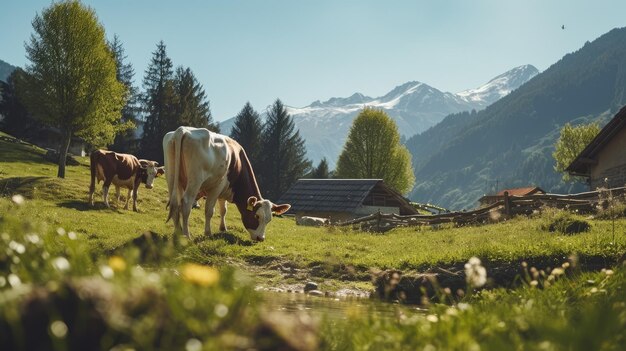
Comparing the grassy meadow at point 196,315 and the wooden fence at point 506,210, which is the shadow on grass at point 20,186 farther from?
the grassy meadow at point 196,315

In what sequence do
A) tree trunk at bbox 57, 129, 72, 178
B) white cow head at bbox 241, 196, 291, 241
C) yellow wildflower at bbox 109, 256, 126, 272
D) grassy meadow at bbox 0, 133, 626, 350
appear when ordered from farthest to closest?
tree trunk at bbox 57, 129, 72, 178, white cow head at bbox 241, 196, 291, 241, yellow wildflower at bbox 109, 256, 126, 272, grassy meadow at bbox 0, 133, 626, 350

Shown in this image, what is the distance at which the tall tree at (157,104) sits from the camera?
2366 inches

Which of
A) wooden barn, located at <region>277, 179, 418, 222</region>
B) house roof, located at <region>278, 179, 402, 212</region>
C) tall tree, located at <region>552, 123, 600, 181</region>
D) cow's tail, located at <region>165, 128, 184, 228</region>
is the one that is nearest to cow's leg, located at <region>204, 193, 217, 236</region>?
cow's tail, located at <region>165, 128, 184, 228</region>

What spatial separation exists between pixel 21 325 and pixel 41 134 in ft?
206

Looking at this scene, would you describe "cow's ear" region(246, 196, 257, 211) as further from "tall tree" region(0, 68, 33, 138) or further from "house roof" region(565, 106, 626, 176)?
"tall tree" region(0, 68, 33, 138)

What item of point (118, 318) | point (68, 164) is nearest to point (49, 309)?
point (118, 318)

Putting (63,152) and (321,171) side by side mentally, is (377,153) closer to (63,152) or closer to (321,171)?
(321,171)

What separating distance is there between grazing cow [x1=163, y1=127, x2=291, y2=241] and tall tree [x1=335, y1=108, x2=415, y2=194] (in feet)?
169

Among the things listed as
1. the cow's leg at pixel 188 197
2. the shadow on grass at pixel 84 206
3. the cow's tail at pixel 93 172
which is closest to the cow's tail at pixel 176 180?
the cow's leg at pixel 188 197

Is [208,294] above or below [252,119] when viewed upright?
below

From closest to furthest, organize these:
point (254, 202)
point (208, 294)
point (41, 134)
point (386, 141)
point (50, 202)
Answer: point (208, 294), point (254, 202), point (50, 202), point (41, 134), point (386, 141)

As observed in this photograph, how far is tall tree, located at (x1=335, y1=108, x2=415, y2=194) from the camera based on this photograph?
2633 inches

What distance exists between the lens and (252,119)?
72000mm

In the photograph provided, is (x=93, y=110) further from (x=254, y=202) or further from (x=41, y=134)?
(x=41, y=134)
